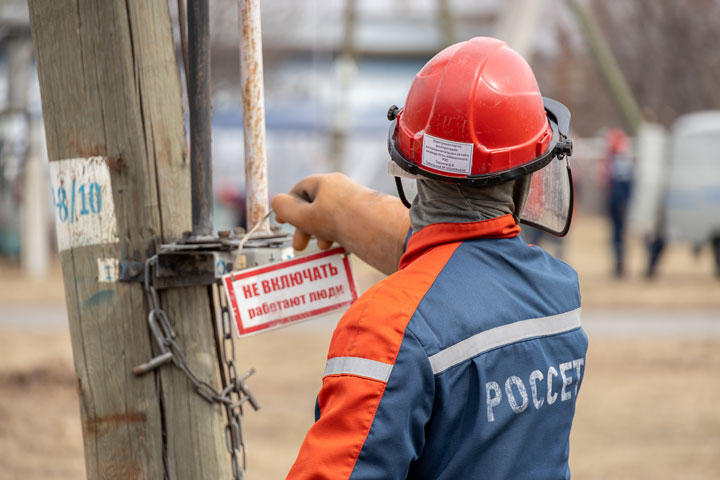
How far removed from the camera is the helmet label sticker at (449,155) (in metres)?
1.83

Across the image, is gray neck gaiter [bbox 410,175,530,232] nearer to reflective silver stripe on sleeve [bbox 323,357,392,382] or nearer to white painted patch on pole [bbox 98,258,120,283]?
reflective silver stripe on sleeve [bbox 323,357,392,382]

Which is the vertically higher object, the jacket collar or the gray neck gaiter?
the gray neck gaiter

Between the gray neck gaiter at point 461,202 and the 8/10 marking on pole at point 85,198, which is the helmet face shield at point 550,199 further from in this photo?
the 8/10 marking on pole at point 85,198

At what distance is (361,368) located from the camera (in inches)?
64.1

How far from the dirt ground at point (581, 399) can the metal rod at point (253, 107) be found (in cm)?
338

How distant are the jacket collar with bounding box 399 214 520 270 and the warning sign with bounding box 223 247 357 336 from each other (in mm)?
640

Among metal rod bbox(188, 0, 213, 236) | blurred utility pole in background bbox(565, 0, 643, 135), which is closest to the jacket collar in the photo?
metal rod bbox(188, 0, 213, 236)

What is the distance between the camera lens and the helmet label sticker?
1831 mm

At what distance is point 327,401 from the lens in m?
1.68

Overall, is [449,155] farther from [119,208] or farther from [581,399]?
[581,399]

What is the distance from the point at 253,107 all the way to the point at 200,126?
0.53 ft

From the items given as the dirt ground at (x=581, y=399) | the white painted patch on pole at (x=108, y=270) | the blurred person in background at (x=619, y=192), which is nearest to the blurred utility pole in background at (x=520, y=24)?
the dirt ground at (x=581, y=399)

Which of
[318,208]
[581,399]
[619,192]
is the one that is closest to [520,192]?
[318,208]

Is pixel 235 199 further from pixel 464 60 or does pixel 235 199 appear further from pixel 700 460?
pixel 464 60
